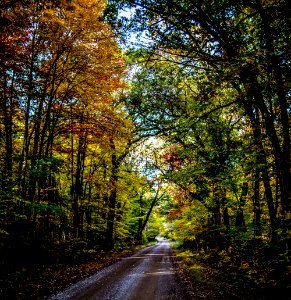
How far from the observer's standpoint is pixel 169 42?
6.18m

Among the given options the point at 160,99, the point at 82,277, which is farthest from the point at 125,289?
the point at 160,99

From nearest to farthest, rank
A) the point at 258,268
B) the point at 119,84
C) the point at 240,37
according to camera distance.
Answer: the point at 240,37, the point at 258,268, the point at 119,84

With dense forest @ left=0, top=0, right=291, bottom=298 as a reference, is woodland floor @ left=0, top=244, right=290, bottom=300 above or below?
below

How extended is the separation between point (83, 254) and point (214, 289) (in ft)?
30.2

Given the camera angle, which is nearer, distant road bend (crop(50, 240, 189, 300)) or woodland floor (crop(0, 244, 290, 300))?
woodland floor (crop(0, 244, 290, 300))

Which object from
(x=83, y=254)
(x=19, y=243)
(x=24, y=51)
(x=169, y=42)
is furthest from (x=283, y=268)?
(x=24, y=51)

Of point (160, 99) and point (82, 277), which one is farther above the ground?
point (160, 99)

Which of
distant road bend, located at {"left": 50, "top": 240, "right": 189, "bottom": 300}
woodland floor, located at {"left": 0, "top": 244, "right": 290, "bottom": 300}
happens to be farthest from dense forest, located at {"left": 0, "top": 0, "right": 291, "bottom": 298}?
distant road bend, located at {"left": 50, "top": 240, "right": 189, "bottom": 300}

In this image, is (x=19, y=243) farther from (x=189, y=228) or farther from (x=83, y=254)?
(x=189, y=228)

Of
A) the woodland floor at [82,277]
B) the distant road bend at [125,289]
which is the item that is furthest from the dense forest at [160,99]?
the distant road bend at [125,289]

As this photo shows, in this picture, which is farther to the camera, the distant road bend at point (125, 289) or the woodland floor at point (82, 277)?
the distant road bend at point (125, 289)

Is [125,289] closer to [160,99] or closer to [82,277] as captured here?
[82,277]

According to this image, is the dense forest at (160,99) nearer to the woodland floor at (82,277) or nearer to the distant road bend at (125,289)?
the woodland floor at (82,277)

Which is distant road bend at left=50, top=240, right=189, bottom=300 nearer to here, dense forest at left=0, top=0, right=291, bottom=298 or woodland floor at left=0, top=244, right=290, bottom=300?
woodland floor at left=0, top=244, right=290, bottom=300
